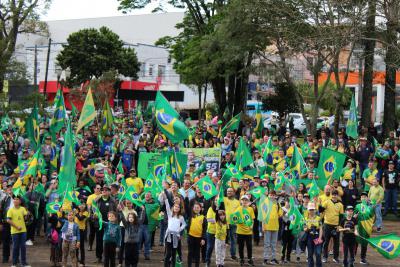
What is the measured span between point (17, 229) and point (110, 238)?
201cm

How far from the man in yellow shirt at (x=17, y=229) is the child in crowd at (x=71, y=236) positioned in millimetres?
906

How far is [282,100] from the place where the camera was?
39.1 meters

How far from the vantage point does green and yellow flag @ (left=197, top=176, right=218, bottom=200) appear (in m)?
16.9

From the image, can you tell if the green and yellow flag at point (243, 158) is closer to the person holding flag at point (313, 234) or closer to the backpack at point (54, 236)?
the person holding flag at point (313, 234)

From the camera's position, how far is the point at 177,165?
18.6 m

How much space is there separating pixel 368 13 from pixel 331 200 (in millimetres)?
11652

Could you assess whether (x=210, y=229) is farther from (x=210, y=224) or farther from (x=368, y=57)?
(x=368, y=57)

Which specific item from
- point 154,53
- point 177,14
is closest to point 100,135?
point 154,53

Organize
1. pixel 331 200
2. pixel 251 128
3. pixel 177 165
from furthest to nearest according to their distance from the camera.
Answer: pixel 251 128 < pixel 177 165 < pixel 331 200

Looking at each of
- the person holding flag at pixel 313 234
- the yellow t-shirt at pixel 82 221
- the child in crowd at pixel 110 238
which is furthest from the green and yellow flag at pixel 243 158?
the child in crowd at pixel 110 238

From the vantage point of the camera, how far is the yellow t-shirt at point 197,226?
15.3 meters

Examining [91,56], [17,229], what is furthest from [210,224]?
[91,56]

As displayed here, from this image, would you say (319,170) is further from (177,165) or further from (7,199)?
(7,199)

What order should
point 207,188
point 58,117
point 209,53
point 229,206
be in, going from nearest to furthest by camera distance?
point 229,206 → point 207,188 → point 58,117 → point 209,53
